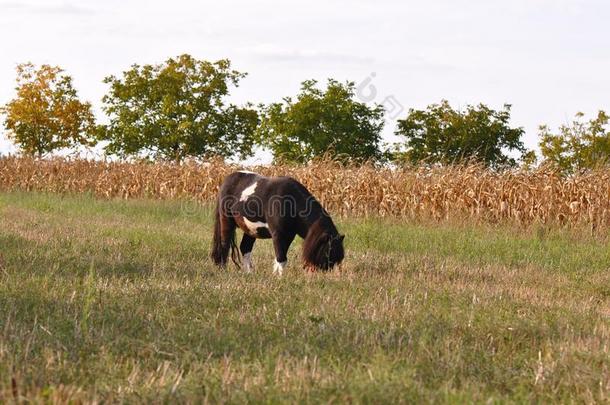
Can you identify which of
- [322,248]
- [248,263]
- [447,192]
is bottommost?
[248,263]

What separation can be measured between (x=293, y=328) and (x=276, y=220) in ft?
16.0

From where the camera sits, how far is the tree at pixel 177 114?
63.4 metres

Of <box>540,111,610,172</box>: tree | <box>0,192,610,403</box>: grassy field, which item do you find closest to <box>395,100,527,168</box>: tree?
<box>540,111,610,172</box>: tree

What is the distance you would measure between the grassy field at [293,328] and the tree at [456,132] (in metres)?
46.6

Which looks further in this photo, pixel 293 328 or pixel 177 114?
pixel 177 114

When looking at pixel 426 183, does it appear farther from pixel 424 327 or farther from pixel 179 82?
pixel 179 82

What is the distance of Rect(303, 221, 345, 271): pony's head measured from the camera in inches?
486

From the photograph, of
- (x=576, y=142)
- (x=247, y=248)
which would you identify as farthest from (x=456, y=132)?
(x=247, y=248)

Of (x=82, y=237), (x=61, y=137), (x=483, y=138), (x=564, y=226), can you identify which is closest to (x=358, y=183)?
(x=564, y=226)

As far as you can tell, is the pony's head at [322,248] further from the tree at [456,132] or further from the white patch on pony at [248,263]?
the tree at [456,132]

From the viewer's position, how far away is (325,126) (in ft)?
192

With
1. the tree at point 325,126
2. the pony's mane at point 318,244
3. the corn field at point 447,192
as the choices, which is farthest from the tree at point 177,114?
the pony's mane at point 318,244

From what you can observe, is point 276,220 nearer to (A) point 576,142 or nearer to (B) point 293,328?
(B) point 293,328

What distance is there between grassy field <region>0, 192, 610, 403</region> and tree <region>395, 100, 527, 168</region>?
46621 mm
